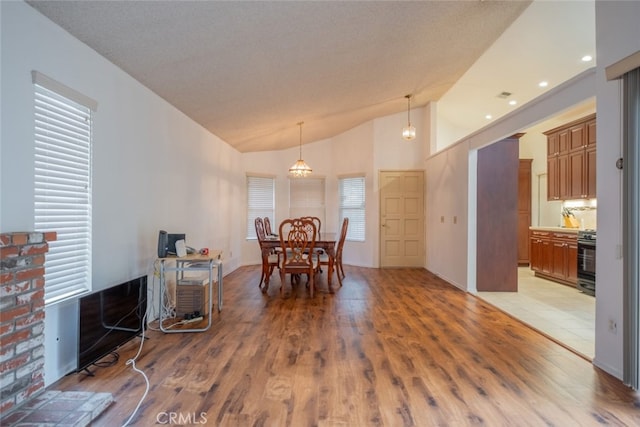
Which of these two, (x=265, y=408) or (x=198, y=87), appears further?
(x=198, y=87)

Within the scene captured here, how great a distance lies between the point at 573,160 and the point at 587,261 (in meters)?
1.70

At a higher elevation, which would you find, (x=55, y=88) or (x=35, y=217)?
(x=55, y=88)

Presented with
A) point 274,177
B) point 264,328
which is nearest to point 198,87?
point 264,328

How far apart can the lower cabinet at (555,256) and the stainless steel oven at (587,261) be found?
0.22m

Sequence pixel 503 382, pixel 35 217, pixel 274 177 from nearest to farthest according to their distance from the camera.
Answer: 1. pixel 35 217
2. pixel 503 382
3. pixel 274 177

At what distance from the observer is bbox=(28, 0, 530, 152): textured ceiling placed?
2.18m

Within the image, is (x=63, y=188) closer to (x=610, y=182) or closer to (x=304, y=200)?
(x=610, y=182)

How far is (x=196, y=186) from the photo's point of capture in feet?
14.3

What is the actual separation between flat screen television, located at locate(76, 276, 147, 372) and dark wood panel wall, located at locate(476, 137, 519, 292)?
432 cm

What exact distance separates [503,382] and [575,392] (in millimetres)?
407

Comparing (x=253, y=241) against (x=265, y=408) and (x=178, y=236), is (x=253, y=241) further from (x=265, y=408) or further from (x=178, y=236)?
(x=265, y=408)

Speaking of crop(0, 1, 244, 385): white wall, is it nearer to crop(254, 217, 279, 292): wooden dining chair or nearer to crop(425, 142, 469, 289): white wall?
crop(254, 217, 279, 292): wooden dining chair

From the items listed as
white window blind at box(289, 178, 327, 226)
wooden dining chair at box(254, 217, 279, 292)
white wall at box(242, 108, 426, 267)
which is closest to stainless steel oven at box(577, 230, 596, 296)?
white wall at box(242, 108, 426, 267)

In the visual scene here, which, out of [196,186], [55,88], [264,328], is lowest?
[264,328]
